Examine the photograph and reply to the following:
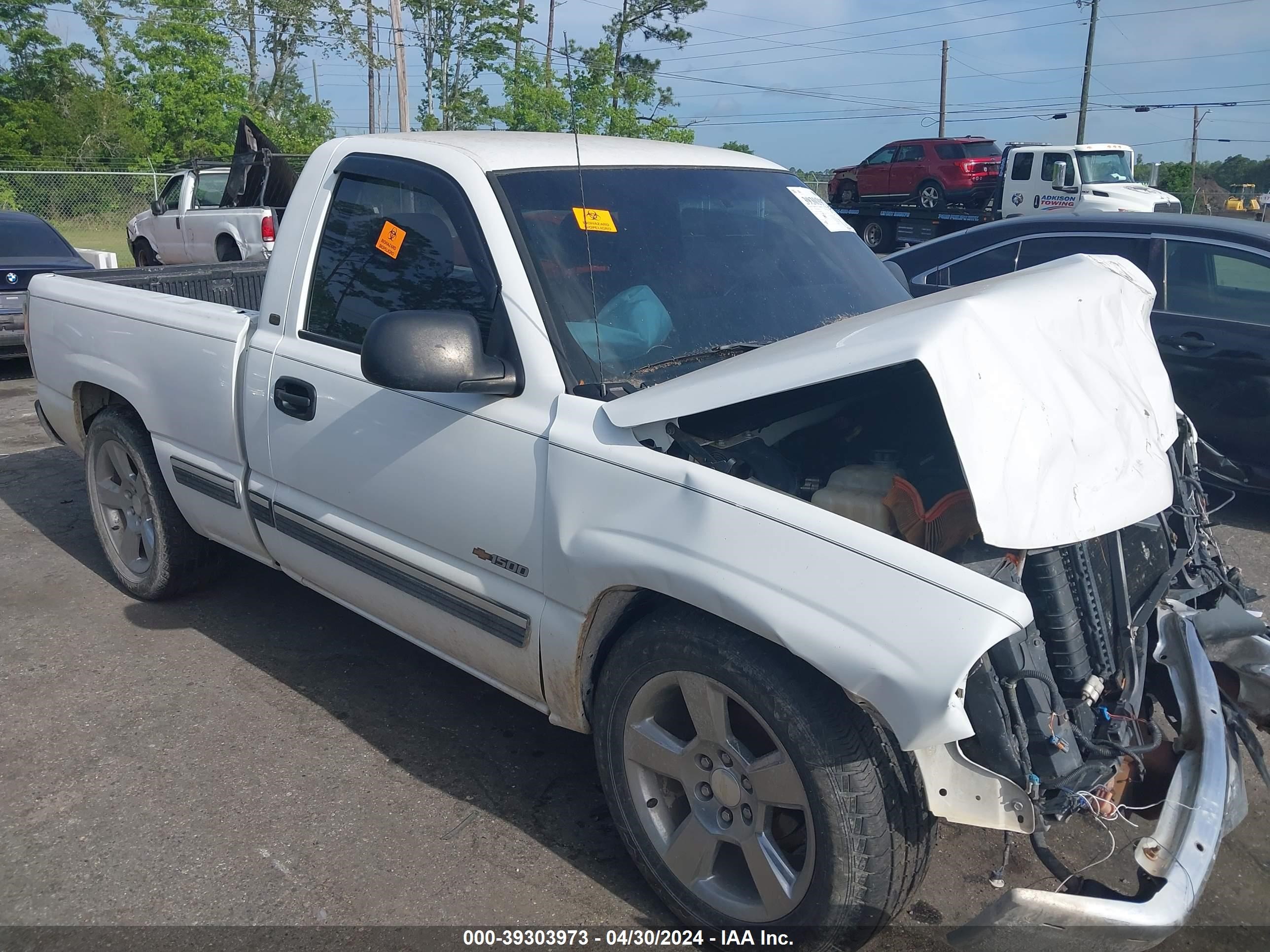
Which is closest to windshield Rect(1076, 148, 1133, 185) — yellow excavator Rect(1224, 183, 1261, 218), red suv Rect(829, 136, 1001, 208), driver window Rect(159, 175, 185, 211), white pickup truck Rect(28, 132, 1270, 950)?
red suv Rect(829, 136, 1001, 208)

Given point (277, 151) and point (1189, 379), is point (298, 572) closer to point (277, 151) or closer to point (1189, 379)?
point (1189, 379)

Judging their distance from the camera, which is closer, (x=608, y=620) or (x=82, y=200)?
(x=608, y=620)

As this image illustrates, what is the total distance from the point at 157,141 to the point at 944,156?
24083mm

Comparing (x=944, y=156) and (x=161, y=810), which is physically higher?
(x=944, y=156)

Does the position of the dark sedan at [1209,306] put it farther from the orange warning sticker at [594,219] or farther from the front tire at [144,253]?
the front tire at [144,253]

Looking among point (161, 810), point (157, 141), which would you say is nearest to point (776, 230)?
point (161, 810)

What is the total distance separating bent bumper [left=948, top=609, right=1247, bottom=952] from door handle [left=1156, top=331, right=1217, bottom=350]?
13.6 ft

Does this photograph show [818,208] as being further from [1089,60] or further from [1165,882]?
[1089,60]

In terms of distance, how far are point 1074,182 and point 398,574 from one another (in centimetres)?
2206

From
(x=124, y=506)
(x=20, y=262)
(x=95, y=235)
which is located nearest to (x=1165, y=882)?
(x=124, y=506)

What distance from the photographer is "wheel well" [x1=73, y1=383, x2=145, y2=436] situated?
4758mm

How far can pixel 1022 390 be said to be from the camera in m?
2.35

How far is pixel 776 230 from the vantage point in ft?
12.0

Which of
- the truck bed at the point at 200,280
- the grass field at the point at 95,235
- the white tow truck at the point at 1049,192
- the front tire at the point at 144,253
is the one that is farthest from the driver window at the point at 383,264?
the grass field at the point at 95,235
